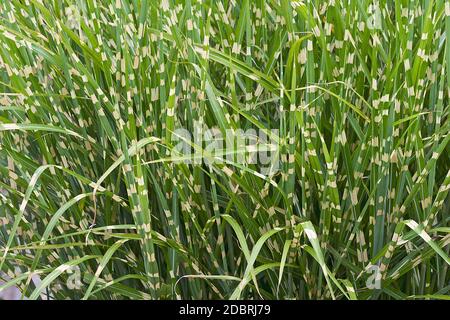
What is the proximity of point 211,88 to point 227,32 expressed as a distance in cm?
16

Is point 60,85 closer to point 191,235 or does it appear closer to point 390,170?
point 191,235

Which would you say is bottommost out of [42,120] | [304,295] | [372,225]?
[304,295]

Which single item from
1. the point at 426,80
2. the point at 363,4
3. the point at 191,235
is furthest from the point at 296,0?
the point at 191,235

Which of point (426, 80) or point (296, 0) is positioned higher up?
point (296, 0)

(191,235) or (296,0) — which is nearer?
(296,0)

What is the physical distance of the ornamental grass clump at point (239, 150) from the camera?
83cm

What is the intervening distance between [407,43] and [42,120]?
501mm

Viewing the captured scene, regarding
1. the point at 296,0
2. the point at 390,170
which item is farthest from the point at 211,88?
the point at 390,170

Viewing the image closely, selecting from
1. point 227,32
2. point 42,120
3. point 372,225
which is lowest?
point 372,225

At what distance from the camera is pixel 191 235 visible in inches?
36.8

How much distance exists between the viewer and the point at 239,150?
2.59ft

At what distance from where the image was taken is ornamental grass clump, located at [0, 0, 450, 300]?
83 centimetres
